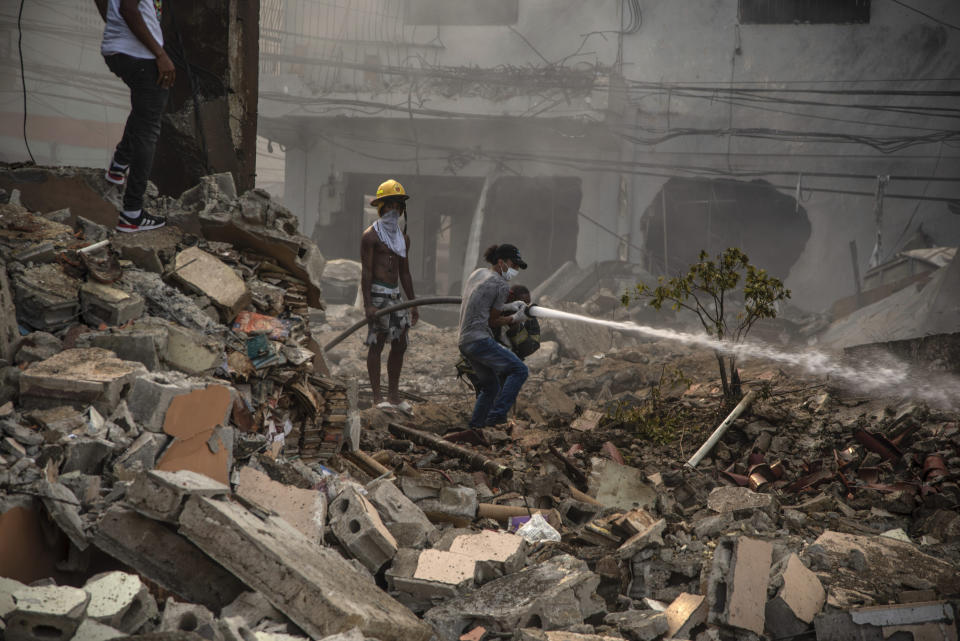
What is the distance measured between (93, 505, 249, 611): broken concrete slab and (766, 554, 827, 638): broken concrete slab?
219 cm

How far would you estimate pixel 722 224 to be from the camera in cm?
1662

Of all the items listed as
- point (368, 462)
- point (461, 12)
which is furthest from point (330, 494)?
point (461, 12)

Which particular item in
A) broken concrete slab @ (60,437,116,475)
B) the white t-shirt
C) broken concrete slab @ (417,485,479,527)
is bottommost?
broken concrete slab @ (417,485,479,527)

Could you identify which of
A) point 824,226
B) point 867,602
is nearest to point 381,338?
point 867,602

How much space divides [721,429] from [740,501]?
44.3 inches

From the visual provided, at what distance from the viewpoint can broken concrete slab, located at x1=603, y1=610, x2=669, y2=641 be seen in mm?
3141

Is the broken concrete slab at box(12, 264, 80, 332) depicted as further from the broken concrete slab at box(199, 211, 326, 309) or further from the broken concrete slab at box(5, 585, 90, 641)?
the broken concrete slab at box(5, 585, 90, 641)

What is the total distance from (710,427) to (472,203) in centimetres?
1280

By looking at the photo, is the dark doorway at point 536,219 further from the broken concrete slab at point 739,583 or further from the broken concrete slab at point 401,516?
the broken concrete slab at point 739,583

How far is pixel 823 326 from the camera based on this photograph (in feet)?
44.1

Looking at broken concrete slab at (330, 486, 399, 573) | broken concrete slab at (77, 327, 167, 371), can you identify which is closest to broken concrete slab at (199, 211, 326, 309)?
broken concrete slab at (77, 327, 167, 371)

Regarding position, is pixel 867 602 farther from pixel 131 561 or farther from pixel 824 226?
pixel 824 226

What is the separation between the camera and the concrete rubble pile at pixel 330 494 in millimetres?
2760

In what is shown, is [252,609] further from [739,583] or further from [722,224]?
[722,224]
